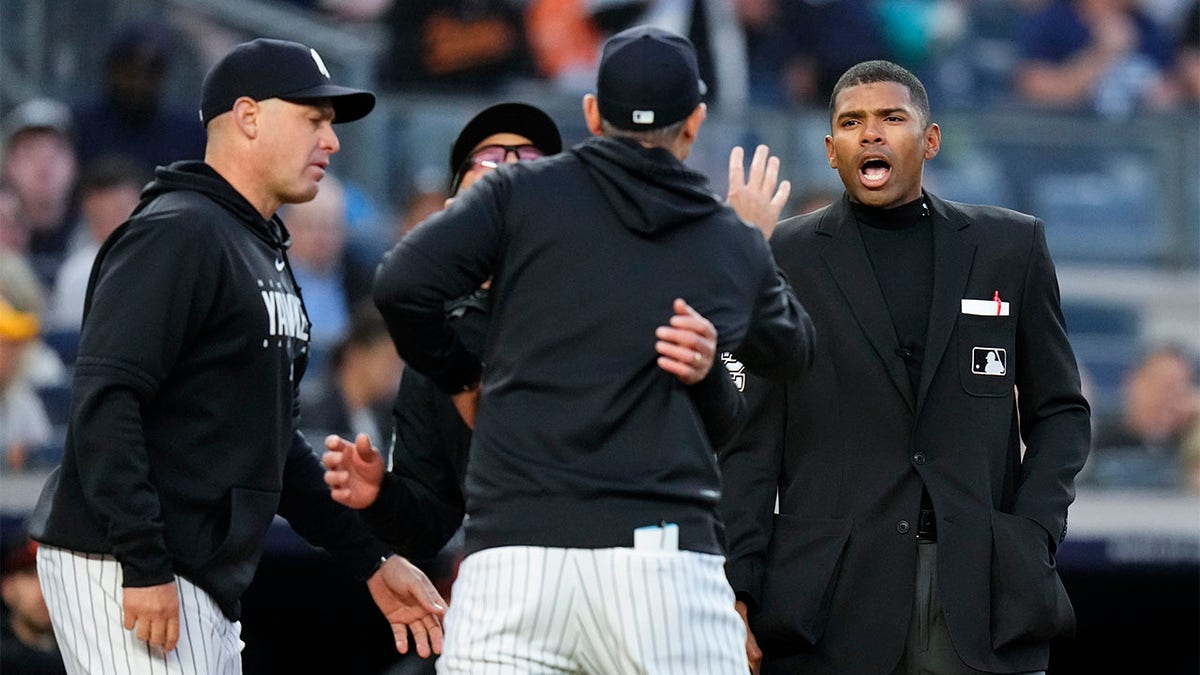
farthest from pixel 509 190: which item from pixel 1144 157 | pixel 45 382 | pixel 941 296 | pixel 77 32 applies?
pixel 1144 157

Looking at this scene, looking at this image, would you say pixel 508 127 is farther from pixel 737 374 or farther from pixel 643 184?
pixel 643 184

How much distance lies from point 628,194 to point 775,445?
904 mm

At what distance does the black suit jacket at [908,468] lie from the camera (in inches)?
131

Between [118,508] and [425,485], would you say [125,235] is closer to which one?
[118,508]

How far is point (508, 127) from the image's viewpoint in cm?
390

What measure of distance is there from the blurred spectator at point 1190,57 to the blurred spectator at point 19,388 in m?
6.30

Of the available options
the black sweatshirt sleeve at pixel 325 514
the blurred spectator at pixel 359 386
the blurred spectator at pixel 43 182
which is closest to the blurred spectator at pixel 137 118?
the blurred spectator at pixel 43 182

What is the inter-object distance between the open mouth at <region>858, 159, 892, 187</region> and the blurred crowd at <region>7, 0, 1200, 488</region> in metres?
3.30

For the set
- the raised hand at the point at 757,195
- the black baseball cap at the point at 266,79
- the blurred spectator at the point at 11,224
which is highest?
the black baseball cap at the point at 266,79

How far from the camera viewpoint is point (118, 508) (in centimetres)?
298

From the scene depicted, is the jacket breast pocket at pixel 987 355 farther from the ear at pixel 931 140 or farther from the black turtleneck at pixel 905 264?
the ear at pixel 931 140

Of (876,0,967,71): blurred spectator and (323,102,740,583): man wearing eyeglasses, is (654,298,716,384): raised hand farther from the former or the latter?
(876,0,967,71): blurred spectator

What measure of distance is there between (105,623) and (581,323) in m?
1.08

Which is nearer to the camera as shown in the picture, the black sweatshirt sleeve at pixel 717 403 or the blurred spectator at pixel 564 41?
the black sweatshirt sleeve at pixel 717 403
